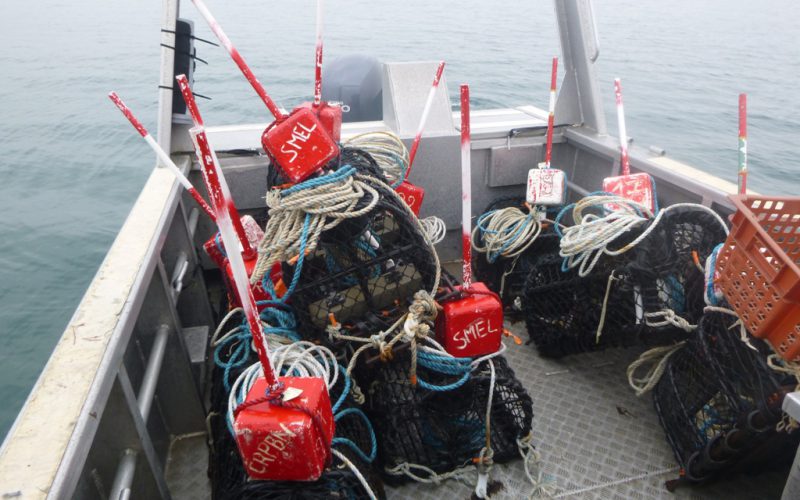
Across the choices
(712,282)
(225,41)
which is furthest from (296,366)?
(712,282)

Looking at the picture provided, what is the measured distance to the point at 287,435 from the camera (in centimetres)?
123

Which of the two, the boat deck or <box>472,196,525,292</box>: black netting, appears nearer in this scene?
the boat deck

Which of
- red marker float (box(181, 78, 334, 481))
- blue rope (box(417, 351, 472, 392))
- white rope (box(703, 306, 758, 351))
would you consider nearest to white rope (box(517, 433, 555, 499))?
blue rope (box(417, 351, 472, 392))

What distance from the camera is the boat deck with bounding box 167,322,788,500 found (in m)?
2.00

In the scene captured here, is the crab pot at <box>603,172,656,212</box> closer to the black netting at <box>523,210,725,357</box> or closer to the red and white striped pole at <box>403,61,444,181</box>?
the black netting at <box>523,210,725,357</box>

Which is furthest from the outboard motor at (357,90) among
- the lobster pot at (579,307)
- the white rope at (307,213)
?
the white rope at (307,213)

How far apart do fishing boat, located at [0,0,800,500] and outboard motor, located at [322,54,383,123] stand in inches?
48.4

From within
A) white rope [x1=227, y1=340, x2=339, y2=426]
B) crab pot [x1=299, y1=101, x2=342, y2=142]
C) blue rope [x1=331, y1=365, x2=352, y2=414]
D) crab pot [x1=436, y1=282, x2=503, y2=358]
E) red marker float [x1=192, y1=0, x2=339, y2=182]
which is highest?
crab pot [x1=299, y1=101, x2=342, y2=142]

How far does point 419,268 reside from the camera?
1.95 metres

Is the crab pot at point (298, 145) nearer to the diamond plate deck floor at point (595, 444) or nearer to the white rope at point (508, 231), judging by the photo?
the diamond plate deck floor at point (595, 444)

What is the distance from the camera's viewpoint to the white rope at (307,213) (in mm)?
1697

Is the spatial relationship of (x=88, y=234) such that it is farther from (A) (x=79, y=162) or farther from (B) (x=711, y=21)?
(B) (x=711, y=21)

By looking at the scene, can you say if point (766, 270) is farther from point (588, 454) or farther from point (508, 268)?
point (508, 268)

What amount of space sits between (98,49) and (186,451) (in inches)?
622
